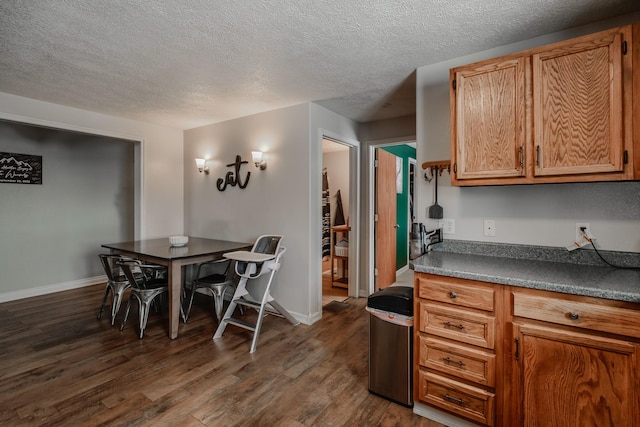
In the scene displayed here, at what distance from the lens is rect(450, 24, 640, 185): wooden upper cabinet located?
158 cm

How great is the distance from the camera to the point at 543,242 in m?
2.01

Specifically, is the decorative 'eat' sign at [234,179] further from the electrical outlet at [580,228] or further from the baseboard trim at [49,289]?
the electrical outlet at [580,228]

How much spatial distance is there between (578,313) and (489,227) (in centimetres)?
86

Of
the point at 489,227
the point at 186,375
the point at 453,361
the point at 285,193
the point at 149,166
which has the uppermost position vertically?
the point at 149,166

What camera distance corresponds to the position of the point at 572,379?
143cm

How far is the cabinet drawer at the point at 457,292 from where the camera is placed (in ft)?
5.40

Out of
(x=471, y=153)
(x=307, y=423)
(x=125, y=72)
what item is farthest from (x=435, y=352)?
(x=125, y=72)

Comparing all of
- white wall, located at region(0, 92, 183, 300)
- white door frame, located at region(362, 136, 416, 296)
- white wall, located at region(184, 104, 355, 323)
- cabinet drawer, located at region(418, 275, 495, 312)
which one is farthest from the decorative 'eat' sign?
cabinet drawer, located at region(418, 275, 495, 312)

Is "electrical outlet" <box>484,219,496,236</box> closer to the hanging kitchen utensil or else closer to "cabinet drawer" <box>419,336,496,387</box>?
the hanging kitchen utensil

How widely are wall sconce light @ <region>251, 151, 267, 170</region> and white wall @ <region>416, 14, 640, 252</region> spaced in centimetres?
185

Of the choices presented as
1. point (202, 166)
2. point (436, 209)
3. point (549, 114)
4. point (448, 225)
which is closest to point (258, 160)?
point (202, 166)

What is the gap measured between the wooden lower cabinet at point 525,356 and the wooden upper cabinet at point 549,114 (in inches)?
28.1

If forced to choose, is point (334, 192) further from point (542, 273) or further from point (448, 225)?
point (542, 273)

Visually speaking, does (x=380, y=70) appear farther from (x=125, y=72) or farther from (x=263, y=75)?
(x=125, y=72)
